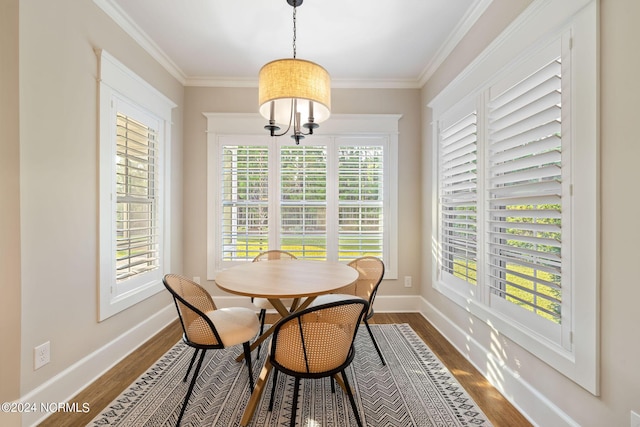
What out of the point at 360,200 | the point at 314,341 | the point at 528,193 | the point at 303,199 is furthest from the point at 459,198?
the point at 314,341

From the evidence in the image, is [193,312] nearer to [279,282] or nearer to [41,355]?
Result: [279,282]

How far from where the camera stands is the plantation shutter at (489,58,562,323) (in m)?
1.54

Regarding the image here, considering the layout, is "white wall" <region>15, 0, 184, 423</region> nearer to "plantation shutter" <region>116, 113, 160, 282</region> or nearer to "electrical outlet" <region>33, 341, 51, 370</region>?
"electrical outlet" <region>33, 341, 51, 370</region>

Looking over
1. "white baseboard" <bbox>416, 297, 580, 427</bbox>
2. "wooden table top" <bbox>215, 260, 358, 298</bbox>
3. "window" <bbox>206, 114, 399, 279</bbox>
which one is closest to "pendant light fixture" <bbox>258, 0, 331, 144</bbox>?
"wooden table top" <bbox>215, 260, 358, 298</bbox>

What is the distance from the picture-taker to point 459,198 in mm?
2551

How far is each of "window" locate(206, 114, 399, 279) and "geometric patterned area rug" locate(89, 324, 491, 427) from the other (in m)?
1.35

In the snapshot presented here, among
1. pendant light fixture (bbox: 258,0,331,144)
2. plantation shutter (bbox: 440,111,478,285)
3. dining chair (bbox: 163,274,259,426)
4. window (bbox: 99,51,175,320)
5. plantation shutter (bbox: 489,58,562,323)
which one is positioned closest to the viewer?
plantation shutter (bbox: 489,58,562,323)

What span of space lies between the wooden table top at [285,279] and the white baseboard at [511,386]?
1145mm

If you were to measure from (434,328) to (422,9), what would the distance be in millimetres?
2916

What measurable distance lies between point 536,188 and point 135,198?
3.04 meters

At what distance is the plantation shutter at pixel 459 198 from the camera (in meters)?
2.34

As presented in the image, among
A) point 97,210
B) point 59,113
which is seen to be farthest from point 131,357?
point 59,113

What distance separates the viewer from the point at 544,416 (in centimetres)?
159

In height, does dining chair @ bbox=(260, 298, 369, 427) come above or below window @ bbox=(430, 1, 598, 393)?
below
